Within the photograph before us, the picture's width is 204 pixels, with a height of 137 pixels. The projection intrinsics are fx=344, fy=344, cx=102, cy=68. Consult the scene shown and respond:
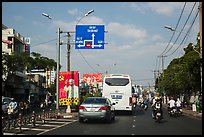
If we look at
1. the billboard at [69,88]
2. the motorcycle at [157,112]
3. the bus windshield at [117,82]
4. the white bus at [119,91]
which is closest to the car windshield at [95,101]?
the motorcycle at [157,112]

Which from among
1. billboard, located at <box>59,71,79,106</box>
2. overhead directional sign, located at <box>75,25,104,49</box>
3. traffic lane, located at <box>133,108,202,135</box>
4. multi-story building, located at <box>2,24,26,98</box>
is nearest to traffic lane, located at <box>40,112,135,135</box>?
traffic lane, located at <box>133,108,202,135</box>

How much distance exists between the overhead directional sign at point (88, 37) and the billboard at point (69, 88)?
4.65 meters

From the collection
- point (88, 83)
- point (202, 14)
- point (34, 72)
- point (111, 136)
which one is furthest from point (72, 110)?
point (88, 83)

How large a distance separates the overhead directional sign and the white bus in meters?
3.03

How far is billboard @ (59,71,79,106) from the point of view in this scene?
30.2 meters

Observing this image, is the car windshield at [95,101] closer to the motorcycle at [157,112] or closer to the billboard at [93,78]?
the motorcycle at [157,112]

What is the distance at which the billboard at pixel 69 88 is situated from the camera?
30172 mm

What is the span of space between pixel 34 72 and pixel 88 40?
53961mm

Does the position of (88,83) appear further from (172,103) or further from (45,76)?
(172,103)

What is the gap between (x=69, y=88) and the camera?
100.0 feet

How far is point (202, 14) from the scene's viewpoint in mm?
23984

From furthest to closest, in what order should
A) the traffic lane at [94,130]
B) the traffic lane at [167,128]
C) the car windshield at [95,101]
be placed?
the car windshield at [95,101] < the traffic lane at [167,128] < the traffic lane at [94,130]

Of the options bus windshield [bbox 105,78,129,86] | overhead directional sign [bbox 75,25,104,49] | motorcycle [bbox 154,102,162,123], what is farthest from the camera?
bus windshield [bbox 105,78,129,86]

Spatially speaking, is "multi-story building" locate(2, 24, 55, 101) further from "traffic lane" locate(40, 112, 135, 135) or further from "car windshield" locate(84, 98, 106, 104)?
"traffic lane" locate(40, 112, 135, 135)
